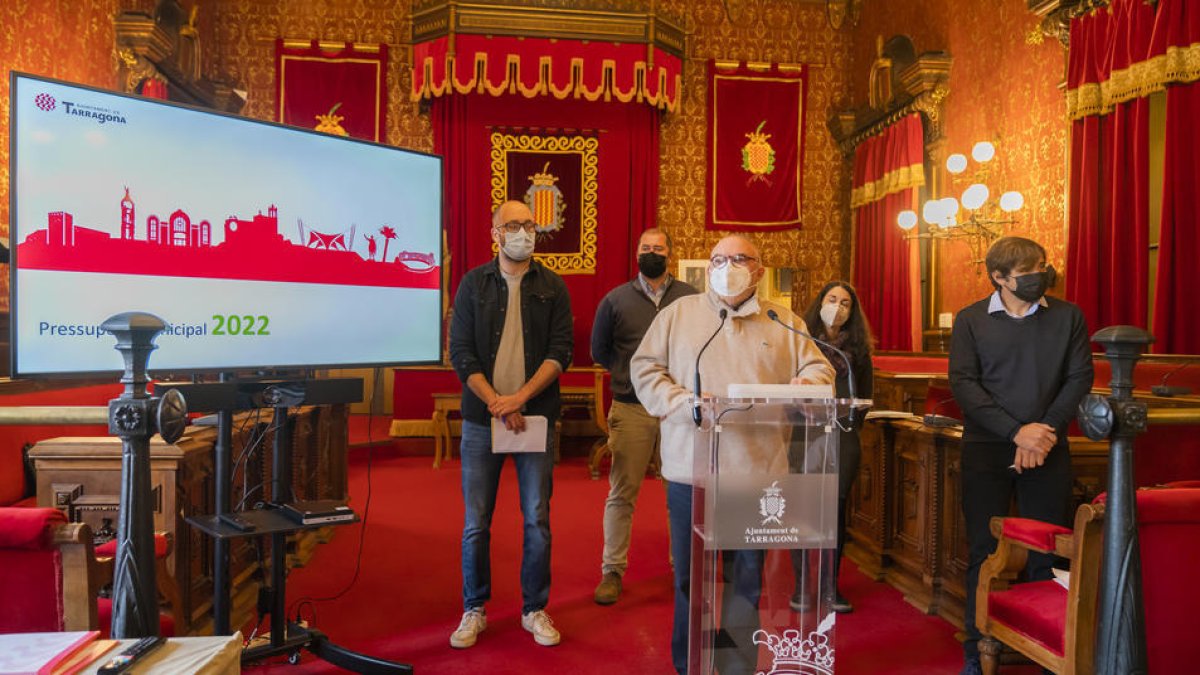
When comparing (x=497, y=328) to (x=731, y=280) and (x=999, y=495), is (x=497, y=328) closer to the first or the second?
(x=731, y=280)

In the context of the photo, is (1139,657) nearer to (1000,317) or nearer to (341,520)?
(1000,317)

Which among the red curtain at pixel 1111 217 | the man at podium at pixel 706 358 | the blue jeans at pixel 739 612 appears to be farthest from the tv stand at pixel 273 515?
the red curtain at pixel 1111 217

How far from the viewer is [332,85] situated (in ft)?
25.6

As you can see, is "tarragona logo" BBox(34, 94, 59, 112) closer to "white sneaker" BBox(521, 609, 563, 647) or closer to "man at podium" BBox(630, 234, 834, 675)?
"man at podium" BBox(630, 234, 834, 675)

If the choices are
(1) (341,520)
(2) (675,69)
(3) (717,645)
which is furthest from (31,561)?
(2) (675,69)

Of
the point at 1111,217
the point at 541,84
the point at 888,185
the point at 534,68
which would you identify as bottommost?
the point at 1111,217

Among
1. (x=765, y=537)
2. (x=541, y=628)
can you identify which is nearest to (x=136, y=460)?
(x=765, y=537)

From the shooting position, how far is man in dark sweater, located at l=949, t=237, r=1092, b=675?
235 centimetres

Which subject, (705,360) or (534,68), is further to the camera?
(534,68)

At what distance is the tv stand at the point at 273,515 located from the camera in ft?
6.84

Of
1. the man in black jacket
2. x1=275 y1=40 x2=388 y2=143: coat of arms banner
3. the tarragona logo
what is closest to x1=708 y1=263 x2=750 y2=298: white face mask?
the man in black jacket

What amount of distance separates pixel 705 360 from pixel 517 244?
919 millimetres

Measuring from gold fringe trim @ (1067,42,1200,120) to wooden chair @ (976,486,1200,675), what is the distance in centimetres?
330

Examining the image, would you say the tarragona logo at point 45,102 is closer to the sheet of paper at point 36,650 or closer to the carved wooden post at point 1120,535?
the sheet of paper at point 36,650
